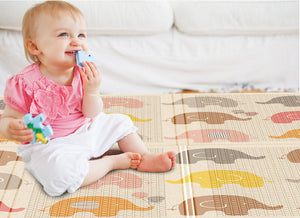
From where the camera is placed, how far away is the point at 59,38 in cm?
107

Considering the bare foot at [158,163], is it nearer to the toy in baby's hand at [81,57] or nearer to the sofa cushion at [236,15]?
the toy in baby's hand at [81,57]

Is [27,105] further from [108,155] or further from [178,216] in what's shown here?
[178,216]

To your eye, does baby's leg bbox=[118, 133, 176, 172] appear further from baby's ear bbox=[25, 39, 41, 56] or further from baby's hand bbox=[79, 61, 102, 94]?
baby's ear bbox=[25, 39, 41, 56]

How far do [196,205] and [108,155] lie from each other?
12.1 inches

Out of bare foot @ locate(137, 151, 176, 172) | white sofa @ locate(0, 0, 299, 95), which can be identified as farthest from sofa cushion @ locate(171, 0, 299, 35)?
bare foot @ locate(137, 151, 176, 172)

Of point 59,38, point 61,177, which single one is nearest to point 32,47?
point 59,38

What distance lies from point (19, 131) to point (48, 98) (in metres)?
0.14

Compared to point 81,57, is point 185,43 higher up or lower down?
lower down

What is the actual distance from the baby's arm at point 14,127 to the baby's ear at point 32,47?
0.49 ft

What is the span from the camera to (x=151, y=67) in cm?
177

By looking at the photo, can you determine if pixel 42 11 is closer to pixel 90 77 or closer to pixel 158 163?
pixel 90 77

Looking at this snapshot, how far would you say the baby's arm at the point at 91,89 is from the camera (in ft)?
3.51

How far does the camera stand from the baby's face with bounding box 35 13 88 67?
3.49 ft

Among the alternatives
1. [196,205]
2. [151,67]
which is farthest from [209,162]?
[151,67]
